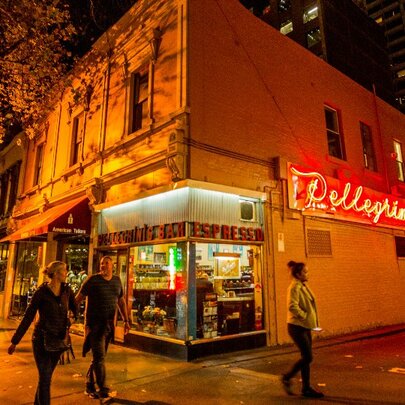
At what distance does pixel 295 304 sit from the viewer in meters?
5.45

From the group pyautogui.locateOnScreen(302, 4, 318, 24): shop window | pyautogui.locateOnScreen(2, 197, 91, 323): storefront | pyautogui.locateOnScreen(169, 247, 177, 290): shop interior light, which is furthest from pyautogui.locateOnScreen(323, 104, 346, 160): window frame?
pyautogui.locateOnScreen(302, 4, 318, 24): shop window

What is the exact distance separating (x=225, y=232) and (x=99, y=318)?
3.79 m

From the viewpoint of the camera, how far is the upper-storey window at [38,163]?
623 inches

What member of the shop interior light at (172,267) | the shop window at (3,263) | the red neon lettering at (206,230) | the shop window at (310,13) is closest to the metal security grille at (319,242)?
the red neon lettering at (206,230)

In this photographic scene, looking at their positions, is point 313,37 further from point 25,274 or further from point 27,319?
point 27,319

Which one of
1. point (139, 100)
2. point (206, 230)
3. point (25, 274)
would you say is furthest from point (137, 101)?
point (25, 274)

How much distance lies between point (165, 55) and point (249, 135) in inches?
119

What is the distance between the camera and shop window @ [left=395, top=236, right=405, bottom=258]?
13.6 m

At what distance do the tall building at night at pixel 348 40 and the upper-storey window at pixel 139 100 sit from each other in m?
13.7

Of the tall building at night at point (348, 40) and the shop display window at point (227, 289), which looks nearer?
the shop display window at point (227, 289)

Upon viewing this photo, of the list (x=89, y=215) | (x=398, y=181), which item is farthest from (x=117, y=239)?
(x=398, y=181)

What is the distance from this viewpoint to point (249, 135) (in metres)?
9.51

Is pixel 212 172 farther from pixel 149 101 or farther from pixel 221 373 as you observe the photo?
pixel 221 373

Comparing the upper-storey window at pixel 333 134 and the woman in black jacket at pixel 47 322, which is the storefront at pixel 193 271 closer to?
the woman in black jacket at pixel 47 322
